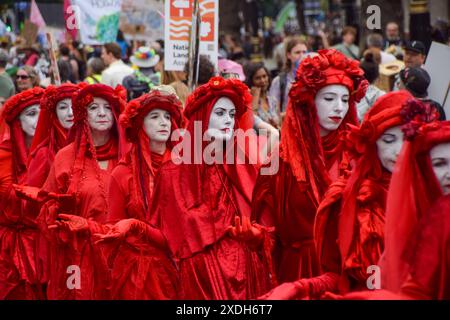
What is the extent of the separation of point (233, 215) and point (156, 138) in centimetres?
108

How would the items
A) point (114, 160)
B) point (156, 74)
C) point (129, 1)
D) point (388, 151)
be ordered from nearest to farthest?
point (388, 151)
point (114, 160)
point (156, 74)
point (129, 1)

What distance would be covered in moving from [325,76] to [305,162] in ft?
2.08

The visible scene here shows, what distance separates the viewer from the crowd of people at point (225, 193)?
595 cm

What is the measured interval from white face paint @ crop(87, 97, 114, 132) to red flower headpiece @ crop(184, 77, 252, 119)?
4.28 feet

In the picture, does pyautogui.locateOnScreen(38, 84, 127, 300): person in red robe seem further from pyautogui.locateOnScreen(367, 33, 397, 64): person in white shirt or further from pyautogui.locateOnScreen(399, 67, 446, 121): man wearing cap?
pyautogui.locateOnScreen(367, 33, 397, 64): person in white shirt

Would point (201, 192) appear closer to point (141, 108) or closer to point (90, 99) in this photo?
point (141, 108)

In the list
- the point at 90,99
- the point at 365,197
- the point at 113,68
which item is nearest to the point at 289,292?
the point at 365,197

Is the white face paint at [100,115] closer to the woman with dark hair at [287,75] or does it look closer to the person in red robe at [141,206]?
the person in red robe at [141,206]

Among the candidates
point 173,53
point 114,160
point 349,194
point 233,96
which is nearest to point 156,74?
point 173,53

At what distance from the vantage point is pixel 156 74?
16844 mm

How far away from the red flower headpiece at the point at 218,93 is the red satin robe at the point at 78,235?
103 centimetres

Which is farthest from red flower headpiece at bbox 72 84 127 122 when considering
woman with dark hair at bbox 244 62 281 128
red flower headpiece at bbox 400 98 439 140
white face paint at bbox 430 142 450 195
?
white face paint at bbox 430 142 450 195

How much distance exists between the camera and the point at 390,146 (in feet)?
22.6
